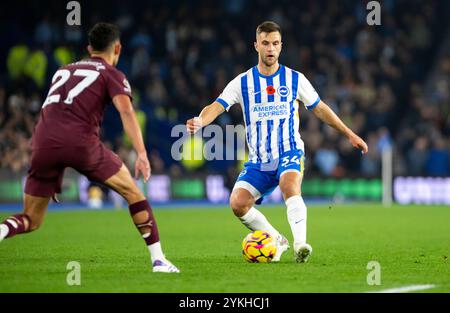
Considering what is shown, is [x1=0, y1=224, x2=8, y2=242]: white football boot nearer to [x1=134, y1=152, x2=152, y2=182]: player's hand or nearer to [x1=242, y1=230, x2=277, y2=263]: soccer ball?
[x1=134, y1=152, x2=152, y2=182]: player's hand

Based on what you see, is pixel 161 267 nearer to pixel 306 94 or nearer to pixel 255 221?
pixel 255 221

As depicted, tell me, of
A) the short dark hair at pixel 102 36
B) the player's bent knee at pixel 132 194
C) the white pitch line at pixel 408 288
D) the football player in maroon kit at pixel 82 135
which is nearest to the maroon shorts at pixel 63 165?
the football player in maroon kit at pixel 82 135

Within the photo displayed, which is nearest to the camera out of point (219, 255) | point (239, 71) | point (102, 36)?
point (102, 36)

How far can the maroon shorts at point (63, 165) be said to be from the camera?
27.1ft

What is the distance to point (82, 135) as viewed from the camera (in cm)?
830

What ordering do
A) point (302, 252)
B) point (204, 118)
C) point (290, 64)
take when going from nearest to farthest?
1. point (302, 252)
2. point (204, 118)
3. point (290, 64)

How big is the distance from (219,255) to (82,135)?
3047 millimetres

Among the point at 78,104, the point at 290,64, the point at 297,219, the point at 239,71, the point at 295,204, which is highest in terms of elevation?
the point at 290,64

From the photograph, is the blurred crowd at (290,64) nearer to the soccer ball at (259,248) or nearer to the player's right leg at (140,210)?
the soccer ball at (259,248)

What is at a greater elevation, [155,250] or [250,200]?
[250,200]

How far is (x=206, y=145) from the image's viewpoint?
24.2 m

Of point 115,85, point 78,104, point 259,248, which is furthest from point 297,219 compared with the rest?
point 78,104
